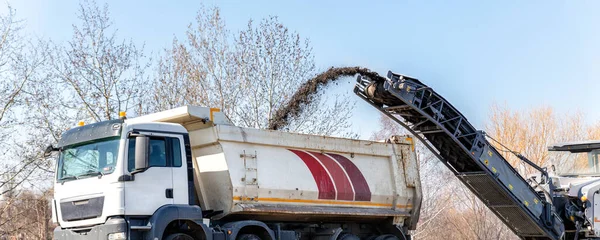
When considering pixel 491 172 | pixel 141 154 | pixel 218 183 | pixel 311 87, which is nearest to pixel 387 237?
pixel 491 172

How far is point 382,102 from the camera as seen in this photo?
40.9 ft

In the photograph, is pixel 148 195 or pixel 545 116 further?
pixel 545 116

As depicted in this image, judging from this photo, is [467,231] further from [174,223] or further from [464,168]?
[174,223]

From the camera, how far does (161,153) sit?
9719mm

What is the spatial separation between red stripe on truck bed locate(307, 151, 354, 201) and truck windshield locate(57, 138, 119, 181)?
3.65 metres

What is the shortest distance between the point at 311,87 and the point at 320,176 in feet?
9.32

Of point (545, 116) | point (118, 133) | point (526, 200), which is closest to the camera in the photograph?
point (118, 133)

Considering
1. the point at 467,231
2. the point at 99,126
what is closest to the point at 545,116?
the point at 467,231

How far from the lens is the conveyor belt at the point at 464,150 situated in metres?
12.2

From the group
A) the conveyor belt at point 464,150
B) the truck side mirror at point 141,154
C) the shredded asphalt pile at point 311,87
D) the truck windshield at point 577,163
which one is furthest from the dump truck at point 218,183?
the truck windshield at point 577,163

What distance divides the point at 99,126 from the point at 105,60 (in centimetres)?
975

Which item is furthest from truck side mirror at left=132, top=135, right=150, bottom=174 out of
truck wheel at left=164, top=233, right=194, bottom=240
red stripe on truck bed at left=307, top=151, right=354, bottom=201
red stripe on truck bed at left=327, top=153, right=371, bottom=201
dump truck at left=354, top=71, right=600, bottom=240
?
dump truck at left=354, top=71, right=600, bottom=240

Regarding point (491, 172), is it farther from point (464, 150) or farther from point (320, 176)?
point (320, 176)

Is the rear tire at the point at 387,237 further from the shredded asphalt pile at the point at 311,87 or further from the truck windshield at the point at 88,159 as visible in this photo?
the truck windshield at the point at 88,159
